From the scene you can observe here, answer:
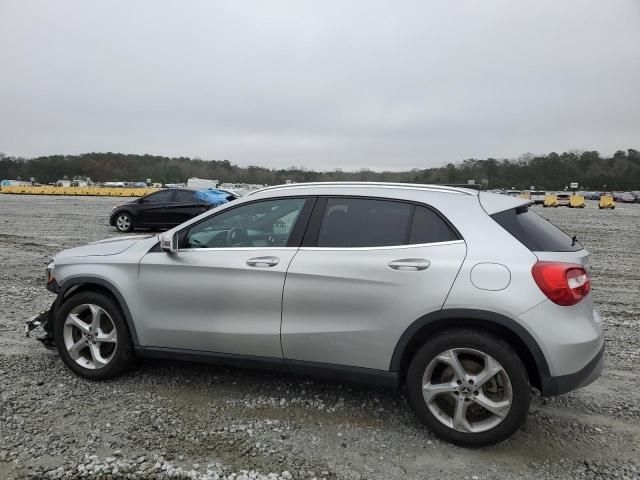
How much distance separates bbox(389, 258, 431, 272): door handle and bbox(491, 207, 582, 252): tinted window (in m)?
0.58

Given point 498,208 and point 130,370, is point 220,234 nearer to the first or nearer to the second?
point 130,370

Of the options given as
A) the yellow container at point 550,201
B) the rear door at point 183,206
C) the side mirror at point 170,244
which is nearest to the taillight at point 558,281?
the side mirror at point 170,244

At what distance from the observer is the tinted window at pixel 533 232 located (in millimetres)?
3018

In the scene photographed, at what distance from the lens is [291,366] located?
11.1 feet

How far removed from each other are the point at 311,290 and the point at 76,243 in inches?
406

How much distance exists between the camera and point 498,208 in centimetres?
322

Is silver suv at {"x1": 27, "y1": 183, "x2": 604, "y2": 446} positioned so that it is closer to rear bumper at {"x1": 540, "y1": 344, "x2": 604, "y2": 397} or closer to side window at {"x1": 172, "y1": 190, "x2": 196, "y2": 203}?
rear bumper at {"x1": 540, "y1": 344, "x2": 604, "y2": 397}

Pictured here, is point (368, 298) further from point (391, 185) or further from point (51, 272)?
point (51, 272)

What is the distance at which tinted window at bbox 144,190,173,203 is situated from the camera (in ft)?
51.8

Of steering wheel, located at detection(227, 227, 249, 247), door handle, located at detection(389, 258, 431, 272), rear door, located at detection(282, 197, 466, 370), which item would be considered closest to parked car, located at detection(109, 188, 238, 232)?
steering wheel, located at detection(227, 227, 249, 247)

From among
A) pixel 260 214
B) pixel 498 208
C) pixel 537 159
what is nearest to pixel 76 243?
pixel 260 214

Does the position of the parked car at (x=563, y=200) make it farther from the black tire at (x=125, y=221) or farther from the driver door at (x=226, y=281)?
the driver door at (x=226, y=281)

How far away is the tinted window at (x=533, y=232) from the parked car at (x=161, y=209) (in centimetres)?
1280

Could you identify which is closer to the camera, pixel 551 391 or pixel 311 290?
pixel 551 391
